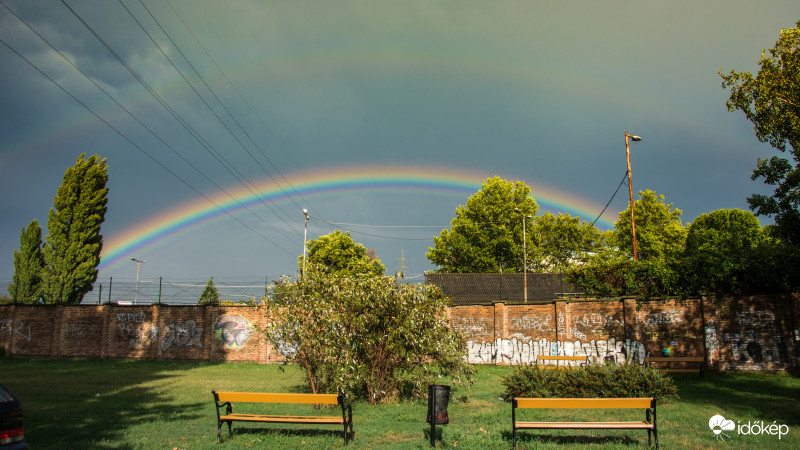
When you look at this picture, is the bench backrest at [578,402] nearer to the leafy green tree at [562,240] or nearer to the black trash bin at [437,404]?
the black trash bin at [437,404]

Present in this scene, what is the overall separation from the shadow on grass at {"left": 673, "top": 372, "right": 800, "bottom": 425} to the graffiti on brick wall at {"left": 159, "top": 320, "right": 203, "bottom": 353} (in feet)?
72.1

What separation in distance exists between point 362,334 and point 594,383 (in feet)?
19.0

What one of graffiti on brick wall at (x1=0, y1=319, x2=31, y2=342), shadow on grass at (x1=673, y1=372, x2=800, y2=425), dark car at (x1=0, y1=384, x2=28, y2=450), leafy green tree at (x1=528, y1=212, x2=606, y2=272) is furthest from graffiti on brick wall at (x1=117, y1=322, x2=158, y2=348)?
leafy green tree at (x1=528, y1=212, x2=606, y2=272)

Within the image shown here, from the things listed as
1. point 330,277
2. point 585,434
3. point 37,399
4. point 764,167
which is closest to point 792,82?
point 764,167

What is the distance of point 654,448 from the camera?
762 centimetres

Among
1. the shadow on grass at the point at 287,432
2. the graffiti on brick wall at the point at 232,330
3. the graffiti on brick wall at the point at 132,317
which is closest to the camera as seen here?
the shadow on grass at the point at 287,432

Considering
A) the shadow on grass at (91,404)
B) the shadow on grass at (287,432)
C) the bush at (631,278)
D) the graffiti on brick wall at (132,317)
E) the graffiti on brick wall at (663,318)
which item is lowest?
the shadow on grass at (91,404)

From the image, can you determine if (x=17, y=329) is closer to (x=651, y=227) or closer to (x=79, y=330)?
(x=79, y=330)

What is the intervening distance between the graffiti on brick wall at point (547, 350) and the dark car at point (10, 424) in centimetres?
1781

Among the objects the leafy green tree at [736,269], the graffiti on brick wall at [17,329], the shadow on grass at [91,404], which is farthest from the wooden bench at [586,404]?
the graffiti on brick wall at [17,329]

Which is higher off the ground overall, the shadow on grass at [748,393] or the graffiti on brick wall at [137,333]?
the graffiti on brick wall at [137,333]

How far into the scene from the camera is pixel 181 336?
2605 centimetres

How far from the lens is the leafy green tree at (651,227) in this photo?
147 ft

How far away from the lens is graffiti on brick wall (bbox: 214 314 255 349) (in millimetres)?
25469
